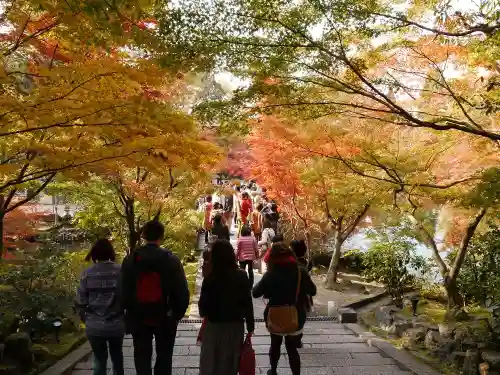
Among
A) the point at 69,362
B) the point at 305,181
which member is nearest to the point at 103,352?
the point at 69,362

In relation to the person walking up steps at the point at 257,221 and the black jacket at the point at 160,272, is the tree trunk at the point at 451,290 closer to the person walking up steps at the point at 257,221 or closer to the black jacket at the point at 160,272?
the person walking up steps at the point at 257,221

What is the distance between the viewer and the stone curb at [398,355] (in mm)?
5605

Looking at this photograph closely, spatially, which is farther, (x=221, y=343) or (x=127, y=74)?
(x=127, y=74)

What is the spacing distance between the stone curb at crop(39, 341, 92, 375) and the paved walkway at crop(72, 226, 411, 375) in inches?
3.0

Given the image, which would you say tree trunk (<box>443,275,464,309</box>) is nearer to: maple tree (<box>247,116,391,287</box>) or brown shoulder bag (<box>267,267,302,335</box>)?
maple tree (<box>247,116,391,287</box>)

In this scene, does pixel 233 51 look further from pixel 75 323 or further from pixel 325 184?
pixel 325 184

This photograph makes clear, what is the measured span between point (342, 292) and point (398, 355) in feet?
19.2

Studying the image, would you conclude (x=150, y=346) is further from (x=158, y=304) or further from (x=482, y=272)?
(x=482, y=272)

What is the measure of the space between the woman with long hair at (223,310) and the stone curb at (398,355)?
2.87 meters

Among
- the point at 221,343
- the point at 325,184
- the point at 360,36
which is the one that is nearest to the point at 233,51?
the point at 360,36

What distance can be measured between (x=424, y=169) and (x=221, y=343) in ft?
17.7

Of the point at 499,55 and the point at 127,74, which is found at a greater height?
the point at 499,55

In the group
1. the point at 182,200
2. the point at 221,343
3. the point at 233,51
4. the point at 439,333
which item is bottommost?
the point at 439,333

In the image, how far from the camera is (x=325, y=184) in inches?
447
